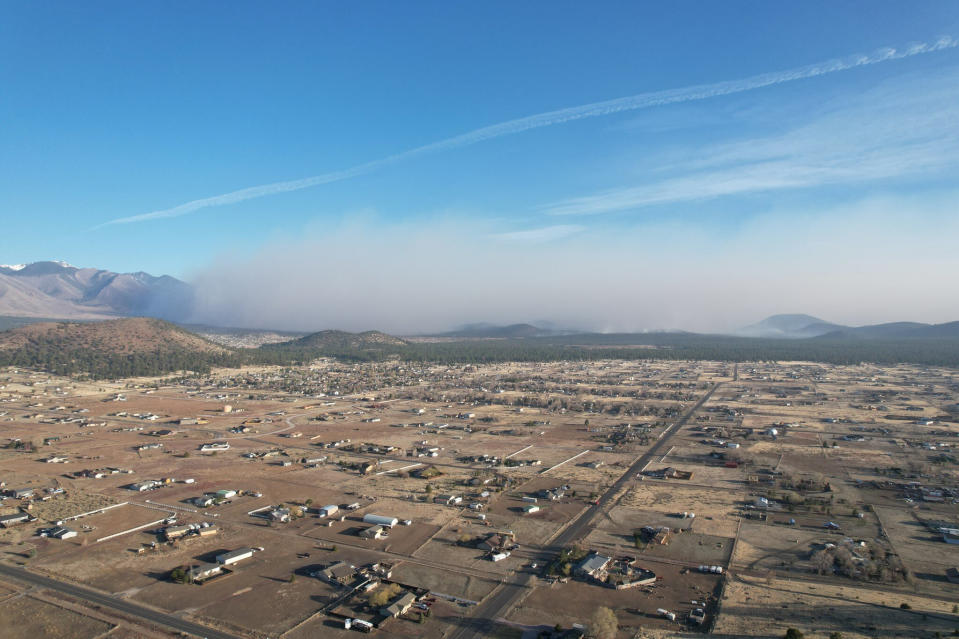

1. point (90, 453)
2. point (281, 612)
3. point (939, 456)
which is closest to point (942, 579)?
point (281, 612)

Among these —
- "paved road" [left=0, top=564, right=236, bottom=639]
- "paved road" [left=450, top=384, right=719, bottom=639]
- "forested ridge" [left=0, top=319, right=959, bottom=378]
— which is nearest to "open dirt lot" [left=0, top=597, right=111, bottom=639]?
"paved road" [left=0, top=564, right=236, bottom=639]

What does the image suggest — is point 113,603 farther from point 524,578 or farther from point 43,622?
point 524,578

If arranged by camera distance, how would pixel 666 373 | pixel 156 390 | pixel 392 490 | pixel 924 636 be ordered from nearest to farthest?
pixel 924 636
pixel 392 490
pixel 156 390
pixel 666 373

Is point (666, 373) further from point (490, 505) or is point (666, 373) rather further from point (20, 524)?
point (20, 524)

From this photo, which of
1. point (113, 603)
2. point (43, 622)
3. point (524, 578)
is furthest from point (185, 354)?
point (524, 578)

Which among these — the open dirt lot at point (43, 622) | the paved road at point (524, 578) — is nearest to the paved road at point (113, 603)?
the open dirt lot at point (43, 622)

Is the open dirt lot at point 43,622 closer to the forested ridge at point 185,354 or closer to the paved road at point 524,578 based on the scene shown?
A: the paved road at point 524,578
